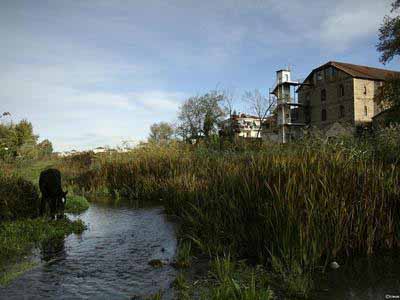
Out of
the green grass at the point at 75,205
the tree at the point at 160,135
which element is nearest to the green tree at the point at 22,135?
the tree at the point at 160,135

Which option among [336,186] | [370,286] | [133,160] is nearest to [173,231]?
[336,186]

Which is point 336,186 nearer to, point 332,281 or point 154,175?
point 332,281

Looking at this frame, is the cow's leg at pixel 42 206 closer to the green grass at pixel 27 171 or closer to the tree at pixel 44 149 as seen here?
the green grass at pixel 27 171

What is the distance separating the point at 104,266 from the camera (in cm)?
619

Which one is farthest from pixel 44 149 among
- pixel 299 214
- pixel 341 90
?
pixel 341 90

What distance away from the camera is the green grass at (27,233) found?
705 cm

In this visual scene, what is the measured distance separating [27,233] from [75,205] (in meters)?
4.57

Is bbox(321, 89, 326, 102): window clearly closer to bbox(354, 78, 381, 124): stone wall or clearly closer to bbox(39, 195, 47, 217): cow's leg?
bbox(354, 78, 381, 124): stone wall

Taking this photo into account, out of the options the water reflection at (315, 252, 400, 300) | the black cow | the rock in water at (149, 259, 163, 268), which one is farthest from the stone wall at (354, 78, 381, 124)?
the rock in water at (149, 259, 163, 268)

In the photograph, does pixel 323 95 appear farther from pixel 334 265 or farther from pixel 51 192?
pixel 334 265

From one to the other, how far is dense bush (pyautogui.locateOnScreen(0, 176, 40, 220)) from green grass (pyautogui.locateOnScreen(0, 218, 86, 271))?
627mm

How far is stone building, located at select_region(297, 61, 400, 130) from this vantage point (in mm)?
53531

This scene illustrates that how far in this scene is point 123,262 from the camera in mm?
6402

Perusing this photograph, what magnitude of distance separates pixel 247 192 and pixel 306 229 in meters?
1.47
